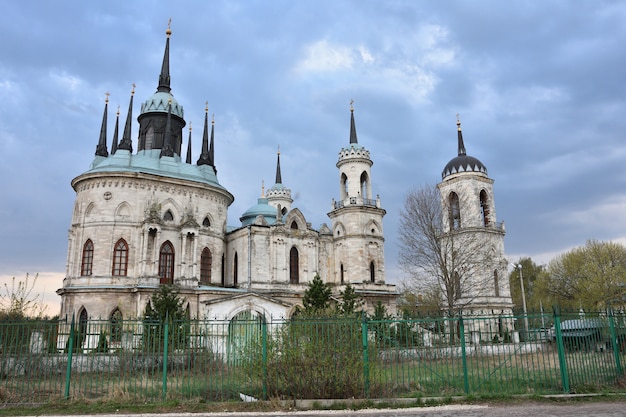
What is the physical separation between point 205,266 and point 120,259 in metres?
6.07

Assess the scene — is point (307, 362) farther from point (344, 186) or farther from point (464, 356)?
point (344, 186)

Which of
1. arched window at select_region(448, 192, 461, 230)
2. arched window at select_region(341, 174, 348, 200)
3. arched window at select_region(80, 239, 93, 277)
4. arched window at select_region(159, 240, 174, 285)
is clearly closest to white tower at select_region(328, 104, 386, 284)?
arched window at select_region(341, 174, 348, 200)

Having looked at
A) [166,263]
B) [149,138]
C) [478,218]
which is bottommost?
[166,263]

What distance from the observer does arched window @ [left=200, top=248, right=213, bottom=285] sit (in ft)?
116

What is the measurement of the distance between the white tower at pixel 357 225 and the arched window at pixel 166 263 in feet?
42.4

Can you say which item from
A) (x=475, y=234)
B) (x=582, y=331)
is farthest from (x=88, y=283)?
(x=475, y=234)

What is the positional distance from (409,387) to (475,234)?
3057 cm

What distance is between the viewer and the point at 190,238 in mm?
33844

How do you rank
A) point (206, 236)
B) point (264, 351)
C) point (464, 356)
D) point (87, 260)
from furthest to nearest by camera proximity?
1. point (206, 236)
2. point (87, 260)
3. point (464, 356)
4. point (264, 351)

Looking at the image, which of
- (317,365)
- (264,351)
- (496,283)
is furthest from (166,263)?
(496,283)

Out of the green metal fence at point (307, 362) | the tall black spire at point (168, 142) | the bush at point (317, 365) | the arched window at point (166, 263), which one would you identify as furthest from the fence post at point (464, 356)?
→ the tall black spire at point (168, 142)

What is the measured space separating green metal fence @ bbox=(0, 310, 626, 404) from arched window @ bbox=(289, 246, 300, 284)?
23.0 metres

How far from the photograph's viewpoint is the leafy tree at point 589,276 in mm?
41219

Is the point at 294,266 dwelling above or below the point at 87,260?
above
